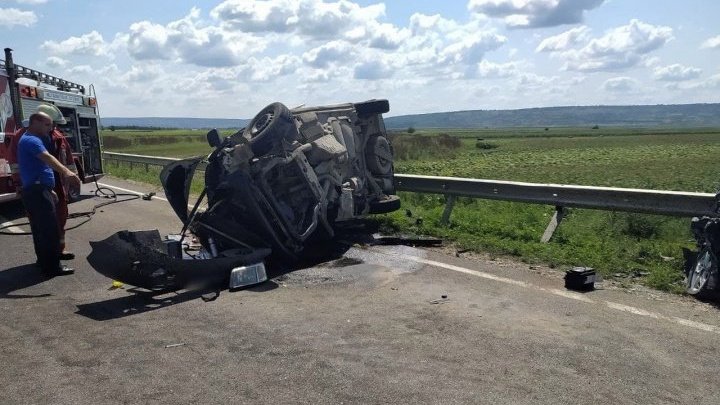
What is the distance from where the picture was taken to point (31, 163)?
22.3 ft

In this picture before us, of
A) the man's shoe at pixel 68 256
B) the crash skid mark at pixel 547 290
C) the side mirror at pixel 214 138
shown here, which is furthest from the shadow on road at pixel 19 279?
the crash skid mark at pixel 547 290

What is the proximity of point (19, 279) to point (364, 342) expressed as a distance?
4.22 meters

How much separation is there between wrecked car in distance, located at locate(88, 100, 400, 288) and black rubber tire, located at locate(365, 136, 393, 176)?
66 centimetres

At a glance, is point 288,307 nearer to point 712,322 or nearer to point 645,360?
point 645,360

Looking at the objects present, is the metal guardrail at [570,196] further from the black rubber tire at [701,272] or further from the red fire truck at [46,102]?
the red fire truck at [46,102]

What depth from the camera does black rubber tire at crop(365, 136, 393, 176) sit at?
8.83 metres

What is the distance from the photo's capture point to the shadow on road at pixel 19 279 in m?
6.00

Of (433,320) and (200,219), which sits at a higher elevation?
(200,219)

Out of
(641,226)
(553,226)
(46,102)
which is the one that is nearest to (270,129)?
(553,226)

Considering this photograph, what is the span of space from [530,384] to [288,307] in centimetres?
235

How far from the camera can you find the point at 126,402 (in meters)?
3.57

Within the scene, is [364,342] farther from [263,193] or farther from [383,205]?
[383,205]

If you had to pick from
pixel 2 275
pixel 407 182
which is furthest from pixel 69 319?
pixel 407 182

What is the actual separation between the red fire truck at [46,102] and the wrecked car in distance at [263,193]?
1.76 meters
